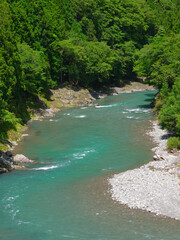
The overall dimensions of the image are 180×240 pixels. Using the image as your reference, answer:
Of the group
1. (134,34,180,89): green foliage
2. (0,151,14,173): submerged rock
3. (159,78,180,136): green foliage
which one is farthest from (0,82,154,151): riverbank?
(159,78,180,136): green foliage

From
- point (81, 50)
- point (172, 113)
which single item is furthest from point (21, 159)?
point (81, 50)

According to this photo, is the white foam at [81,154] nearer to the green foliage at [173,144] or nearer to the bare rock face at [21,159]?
the bare rock face at [21,159]

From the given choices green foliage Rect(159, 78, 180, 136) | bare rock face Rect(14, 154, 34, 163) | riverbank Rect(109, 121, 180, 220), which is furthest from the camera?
green foliage Rect(159, 78, 180, 136)

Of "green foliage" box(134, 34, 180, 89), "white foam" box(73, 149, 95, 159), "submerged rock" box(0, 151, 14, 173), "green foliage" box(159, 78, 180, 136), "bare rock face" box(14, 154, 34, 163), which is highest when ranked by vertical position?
"green foliage" box(134, 34, 180, 89)

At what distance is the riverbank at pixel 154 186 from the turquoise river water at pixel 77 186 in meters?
0.81

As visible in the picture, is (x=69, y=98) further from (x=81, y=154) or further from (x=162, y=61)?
(x=81, y=154)

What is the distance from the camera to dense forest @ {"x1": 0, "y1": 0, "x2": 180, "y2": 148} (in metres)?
47.1

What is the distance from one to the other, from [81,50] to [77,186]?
54.3 meters

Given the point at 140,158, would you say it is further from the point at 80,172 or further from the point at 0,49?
the point at 0,49

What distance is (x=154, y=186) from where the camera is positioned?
83.7 ft

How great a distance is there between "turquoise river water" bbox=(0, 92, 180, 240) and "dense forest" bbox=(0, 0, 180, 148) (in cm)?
505

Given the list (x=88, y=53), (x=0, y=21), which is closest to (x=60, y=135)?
(x=0, y=21)

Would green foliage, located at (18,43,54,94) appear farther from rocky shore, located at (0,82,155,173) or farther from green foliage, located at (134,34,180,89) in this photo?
green foliage, located at (134,34,180,89)

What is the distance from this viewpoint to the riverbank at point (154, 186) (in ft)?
74.5
